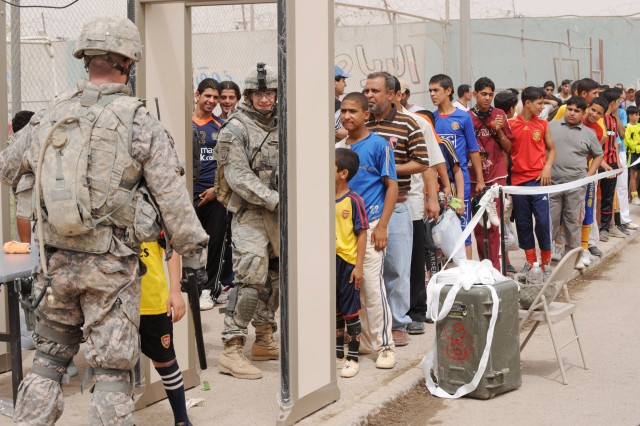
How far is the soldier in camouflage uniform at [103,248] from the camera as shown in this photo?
4.20 metres

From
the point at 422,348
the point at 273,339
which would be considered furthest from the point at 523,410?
the point at 273,339

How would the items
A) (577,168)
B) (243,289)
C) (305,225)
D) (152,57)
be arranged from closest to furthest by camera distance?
1. (305,225)
2. (152,57)
3. (243,289)
4. (577,168)

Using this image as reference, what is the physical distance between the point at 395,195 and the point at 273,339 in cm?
134

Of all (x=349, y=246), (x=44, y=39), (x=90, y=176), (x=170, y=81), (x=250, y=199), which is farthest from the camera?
(x=44, y=39)

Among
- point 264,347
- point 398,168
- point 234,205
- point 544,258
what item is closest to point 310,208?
point 234,205

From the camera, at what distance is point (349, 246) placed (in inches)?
254

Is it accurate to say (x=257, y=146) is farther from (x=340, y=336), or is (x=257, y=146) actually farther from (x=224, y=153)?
(x=340, y=336)

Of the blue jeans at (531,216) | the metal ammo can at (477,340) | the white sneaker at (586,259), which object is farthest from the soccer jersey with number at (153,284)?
the white sneaker at (586,259)

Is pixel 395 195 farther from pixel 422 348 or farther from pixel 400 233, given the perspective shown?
pixel 422 348

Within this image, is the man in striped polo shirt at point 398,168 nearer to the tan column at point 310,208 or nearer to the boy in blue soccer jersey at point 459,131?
the tan column at point 310,208

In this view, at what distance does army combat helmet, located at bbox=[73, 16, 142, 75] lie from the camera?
13.8ft

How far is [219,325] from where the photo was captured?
26.6ft

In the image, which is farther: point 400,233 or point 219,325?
point 219,325

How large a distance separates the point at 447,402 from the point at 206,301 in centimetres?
319
